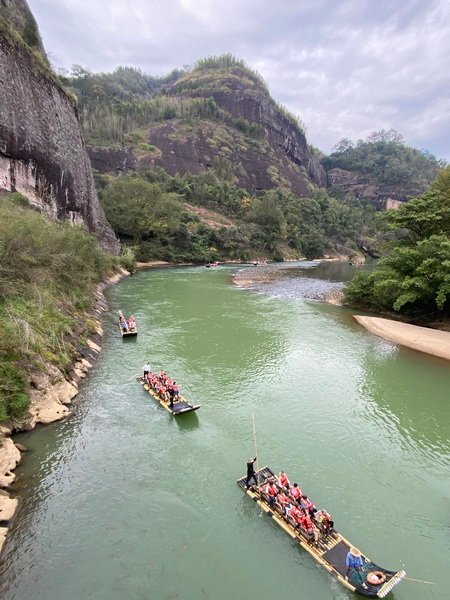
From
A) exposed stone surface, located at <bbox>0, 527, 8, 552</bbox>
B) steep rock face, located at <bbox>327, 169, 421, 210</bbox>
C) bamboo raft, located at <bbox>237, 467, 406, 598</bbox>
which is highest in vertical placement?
steep rock face, located at <bbox>327, 169, 421, 210</bbox>

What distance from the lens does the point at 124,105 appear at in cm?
12962

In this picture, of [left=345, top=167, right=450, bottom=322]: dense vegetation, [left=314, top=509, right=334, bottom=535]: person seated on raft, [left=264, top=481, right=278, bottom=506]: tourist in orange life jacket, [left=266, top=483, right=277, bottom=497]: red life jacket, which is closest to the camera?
[left=314, top=509, right=334, bottom=535]: person seated on raft

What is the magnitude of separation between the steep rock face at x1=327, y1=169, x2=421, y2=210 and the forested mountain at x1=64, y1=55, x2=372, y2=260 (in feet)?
30.9

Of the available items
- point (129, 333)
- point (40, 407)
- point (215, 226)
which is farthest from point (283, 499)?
point (215, 226)

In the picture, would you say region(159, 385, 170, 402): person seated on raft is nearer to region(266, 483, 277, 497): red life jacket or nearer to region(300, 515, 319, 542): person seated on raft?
region(266, 483, 277, 497): red life jacket

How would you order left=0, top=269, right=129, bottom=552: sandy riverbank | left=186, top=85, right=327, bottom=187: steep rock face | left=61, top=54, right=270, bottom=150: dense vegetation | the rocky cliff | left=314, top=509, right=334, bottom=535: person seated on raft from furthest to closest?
1. left=186, top=85, right=327, bottom=187: steep rock face
2. the rocky cliff
3. left=61, top=54, right=270, bottom=150: dense vegetation
4. left=0, top=269, right=129, bottom=552: sandy riverbank
5. left=314, top=509, right=334, bottom=535: person seated on raft

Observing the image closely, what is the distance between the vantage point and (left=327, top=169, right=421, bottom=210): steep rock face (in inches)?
6673

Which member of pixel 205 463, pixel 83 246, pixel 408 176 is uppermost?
pixel 408 176

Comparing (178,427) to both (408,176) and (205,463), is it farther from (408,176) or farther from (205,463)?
(408,176)

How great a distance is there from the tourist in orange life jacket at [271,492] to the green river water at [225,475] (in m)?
0.56

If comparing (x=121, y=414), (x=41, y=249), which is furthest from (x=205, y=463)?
(x=41, y=249)

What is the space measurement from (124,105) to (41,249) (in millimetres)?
123840

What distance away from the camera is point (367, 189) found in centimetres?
17750

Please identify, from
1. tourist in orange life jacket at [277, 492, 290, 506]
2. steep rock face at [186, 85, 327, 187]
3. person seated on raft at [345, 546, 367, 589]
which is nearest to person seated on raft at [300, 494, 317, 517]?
tourist in orange life jacket at [277, 492, 290, 506]
